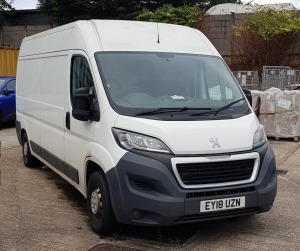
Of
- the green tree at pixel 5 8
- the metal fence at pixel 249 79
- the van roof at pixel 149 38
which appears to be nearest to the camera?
the van roof at pixel 149 38

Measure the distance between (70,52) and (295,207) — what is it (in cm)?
343

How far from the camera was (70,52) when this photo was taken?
213 inches

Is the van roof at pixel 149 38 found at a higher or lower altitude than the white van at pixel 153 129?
higher

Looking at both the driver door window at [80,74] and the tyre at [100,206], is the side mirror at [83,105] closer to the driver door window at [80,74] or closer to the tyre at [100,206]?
the driver door window at [80,74]

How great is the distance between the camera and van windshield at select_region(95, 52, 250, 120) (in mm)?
4480

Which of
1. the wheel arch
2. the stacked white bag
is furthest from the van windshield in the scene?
the stacked white bag

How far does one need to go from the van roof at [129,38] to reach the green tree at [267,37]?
12.4m

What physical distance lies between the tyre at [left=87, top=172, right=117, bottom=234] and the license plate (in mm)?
935

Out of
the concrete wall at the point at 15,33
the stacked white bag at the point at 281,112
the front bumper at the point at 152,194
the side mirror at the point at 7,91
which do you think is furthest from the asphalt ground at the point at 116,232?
the concrete wall at the point at 15,33

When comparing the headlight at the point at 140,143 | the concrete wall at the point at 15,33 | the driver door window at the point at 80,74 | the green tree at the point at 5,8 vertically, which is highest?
the green tree at the point at 5,8

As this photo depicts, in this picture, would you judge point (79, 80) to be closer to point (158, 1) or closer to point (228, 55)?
point (228, 55)

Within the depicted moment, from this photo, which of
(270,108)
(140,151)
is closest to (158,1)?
(270,108)

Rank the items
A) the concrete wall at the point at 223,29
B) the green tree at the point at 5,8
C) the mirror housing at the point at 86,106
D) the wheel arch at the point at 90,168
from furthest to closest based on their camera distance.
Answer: the green tree at the point at 5,8 → the concrete wall at the point at 223,29 → the wheel arch at the point at 90,168 → the mirror housing at the point at 86,106

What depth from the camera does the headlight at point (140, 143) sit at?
411 cm
